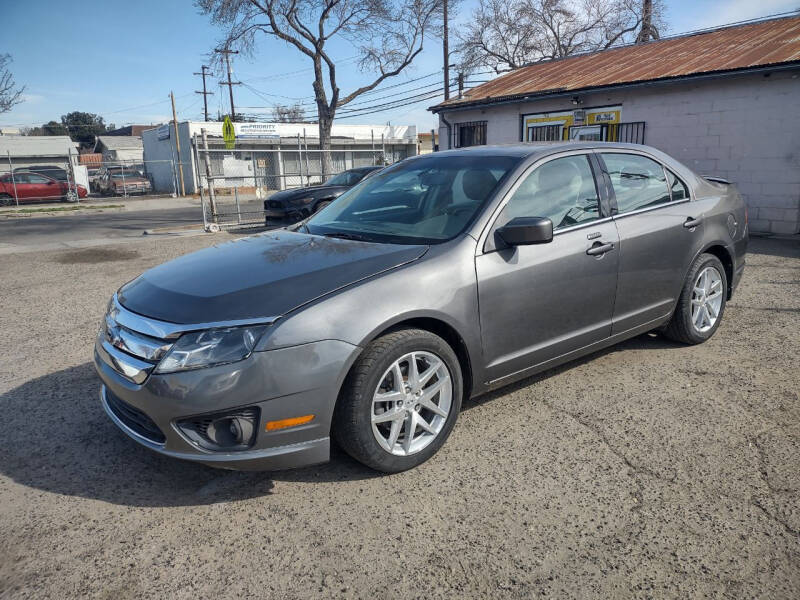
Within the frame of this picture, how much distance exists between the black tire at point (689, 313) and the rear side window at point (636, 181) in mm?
609

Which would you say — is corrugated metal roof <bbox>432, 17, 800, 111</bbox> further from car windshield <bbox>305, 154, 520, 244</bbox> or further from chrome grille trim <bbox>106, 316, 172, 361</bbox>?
chrome grille trim <bbox>106, 316, 172, 361</bbox>

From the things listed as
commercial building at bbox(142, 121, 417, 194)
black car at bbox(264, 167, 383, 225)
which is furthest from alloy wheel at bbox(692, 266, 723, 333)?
commercial building at bbox(142, 121, 417, 194)

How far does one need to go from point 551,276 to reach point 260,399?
187 cm

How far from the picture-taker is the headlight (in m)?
2.53

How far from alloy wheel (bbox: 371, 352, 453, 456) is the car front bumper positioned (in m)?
0.28

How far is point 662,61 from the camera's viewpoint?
13.5m

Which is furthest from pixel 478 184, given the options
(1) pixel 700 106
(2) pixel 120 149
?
(2) pixel 120 149

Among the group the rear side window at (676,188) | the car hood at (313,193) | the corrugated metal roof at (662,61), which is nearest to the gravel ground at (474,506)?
the rear side window at (676,188)

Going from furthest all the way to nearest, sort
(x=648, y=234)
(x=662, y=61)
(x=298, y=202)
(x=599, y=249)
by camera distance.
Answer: (x=662, y=61), (x=298, y=202), (x=648, y=234), (x=599, y=249)

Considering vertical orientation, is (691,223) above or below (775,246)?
above

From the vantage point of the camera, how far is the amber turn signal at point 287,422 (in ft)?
8.45

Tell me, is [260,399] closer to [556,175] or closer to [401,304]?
[401,304]

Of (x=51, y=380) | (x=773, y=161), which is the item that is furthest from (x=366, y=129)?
(x=51, y=380)

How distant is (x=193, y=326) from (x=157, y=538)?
3.03ft
